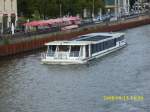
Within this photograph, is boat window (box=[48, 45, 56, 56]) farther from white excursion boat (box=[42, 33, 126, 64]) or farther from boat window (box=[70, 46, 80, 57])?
boat window (box=[70, 46, 80, 57])

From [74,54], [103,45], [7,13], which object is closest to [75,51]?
[74,54]

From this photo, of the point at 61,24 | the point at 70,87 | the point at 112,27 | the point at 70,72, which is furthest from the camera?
the point at 112,27

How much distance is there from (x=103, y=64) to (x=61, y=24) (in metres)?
33.0

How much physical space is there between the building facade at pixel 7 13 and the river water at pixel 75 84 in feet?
79.2

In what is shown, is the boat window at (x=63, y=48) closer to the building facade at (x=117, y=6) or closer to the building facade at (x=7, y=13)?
the building facade at (x=7, y=13)

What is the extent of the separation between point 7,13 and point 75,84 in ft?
137

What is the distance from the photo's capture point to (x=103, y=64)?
55625mm

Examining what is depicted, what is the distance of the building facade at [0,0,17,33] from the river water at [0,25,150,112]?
24.1 metres

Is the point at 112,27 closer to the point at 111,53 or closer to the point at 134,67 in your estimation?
the point at 111,53

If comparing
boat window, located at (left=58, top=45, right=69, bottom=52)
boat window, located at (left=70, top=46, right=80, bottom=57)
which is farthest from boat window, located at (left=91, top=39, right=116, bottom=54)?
boat window, located at (left=58, top=45, right=69, bottom=52)

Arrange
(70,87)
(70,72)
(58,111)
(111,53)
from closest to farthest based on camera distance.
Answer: (58,111) < (70,87) < (70,72) < (111,53)

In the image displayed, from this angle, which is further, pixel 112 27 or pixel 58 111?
pixel 112 27

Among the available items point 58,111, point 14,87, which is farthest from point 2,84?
point 58,111

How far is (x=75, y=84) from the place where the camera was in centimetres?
4562
